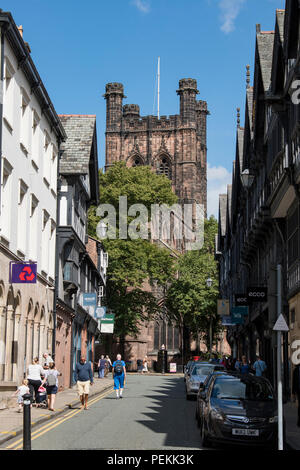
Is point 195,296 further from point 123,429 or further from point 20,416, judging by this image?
point 123,429

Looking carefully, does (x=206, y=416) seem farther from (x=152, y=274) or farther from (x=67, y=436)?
(x=152, y=274)

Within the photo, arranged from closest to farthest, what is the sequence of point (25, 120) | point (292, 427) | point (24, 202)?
point (292, 427) < point (24, 202) < point (25, 120)

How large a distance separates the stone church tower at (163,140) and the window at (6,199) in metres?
69.8

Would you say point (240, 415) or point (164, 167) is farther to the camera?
point (164, 167)

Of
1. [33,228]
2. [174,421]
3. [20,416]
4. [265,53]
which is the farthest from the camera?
[265,53]

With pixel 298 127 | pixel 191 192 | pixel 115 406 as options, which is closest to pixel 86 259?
pixel 115 406

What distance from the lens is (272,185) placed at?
28734 millimetres

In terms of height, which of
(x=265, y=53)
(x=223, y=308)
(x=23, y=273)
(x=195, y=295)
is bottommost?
(x=23, y=273)

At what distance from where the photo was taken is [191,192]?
91062 mm

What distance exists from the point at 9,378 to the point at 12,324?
63.2 inches

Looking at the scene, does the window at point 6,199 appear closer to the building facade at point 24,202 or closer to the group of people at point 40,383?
the building facade at point 24,202

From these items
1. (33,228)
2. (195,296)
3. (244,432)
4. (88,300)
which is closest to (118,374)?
(33,228)

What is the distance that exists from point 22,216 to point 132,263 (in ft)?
108

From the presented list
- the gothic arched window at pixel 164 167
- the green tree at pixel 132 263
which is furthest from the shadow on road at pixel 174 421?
the gothic arched window at pixel 164 167
